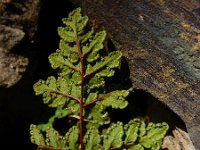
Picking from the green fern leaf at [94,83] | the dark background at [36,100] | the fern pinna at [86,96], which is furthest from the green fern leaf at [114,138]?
the dark background at [36,100]

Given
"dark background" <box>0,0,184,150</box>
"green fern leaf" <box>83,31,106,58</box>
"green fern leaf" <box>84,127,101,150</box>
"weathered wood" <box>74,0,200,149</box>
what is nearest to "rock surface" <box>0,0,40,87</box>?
"dark background" <box>0,0,184,150</box>

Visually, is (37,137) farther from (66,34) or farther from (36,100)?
(36,100)

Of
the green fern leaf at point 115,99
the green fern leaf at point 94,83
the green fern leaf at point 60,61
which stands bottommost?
the green fern leaf at point 115,99

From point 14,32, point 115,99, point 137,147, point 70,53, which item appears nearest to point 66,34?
point 70,53

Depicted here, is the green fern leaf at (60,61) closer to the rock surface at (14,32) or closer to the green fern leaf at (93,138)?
the green fern leaf at (93,138)

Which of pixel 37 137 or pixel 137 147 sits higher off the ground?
pixel 137 147

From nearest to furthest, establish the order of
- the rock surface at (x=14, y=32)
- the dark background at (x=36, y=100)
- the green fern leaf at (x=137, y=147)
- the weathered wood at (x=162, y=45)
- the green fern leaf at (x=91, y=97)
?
the green fern leaf at (x=137, y=147) < the green fern leaf at (x=91, y=97) < the weathered wood at (x=162, y=45) < the rock surface at (x=14, y=32) < the dark background at (x=36, y=100)
